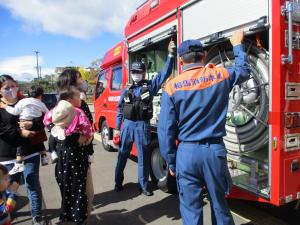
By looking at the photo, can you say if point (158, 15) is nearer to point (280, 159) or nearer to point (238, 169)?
point (238, 169)

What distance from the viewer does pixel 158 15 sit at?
4.62 metres

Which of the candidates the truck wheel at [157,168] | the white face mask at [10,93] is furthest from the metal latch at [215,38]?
the white face mask at [10,93]

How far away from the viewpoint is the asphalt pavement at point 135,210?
12.9 ft

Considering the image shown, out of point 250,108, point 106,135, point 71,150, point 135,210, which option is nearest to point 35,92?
point 71,150

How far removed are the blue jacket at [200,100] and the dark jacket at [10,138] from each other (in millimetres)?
1666

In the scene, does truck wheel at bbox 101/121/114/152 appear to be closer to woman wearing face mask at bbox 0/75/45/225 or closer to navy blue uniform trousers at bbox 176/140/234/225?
woman wearing face mask at bbox 0/75/45/225

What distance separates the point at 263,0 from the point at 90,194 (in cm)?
257

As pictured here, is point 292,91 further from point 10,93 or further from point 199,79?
point 10,93

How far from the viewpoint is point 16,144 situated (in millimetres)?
3516

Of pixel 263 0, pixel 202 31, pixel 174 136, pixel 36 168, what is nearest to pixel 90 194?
pixel 36 168

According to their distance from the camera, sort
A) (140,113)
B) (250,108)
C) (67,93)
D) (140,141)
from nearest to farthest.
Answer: (67,93) → (250,108) → (140,113) → (140,141)

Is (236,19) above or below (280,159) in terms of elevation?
above

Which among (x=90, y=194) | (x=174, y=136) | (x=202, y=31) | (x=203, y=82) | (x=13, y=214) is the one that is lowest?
(x=13, y=214)

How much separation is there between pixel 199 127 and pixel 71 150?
4.41 feet
